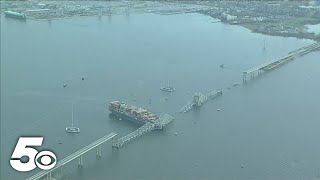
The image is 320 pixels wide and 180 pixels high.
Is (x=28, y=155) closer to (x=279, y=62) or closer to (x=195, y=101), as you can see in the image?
(x=195, y=101)

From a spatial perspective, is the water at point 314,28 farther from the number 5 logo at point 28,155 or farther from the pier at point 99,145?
the number 5 logo at point 28,155

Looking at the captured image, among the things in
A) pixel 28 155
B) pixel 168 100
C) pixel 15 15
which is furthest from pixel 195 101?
pixel 15 15

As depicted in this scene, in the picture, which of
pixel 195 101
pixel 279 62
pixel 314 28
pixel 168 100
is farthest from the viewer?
pixel 314 28

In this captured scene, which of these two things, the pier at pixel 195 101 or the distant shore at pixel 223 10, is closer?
the pier at pixel 195 101

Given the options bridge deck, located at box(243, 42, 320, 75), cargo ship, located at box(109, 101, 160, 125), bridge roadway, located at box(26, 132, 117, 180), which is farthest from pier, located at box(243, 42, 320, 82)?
bridge roadway, located at box(26, 132, 117, 180)

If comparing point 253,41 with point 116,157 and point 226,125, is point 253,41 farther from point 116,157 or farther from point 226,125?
point 116,157

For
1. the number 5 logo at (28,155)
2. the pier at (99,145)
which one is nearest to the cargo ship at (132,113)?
the pier at (99,145)

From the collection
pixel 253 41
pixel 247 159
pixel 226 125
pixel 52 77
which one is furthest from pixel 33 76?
pixel 253 41
